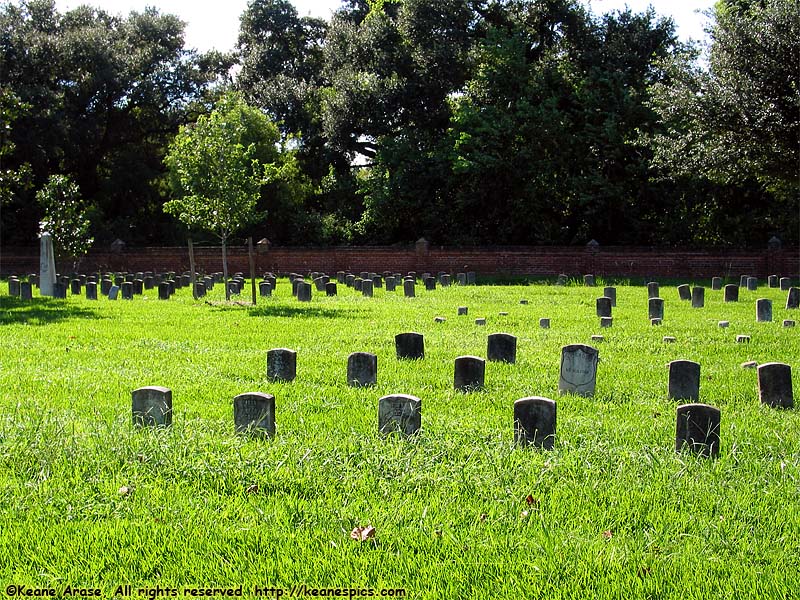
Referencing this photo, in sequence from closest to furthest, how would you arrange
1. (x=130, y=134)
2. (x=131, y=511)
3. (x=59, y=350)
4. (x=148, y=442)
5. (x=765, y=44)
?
(x=131, y=511) → (x=148, y=442) → (x=59, y=350) → (x=765, y=44) → (x=130, y=134)

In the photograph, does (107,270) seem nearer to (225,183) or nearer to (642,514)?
(225,183)

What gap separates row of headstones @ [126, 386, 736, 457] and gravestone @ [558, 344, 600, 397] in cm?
185

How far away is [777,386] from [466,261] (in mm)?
28475

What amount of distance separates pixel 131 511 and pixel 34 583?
82 centimetres

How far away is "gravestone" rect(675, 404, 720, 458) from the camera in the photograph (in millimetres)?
5621

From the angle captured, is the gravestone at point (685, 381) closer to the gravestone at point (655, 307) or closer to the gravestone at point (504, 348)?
the gravestone at point (504, 348)

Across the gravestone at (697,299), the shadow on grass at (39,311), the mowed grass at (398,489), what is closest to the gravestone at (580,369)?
the mowed grass at (398,489)

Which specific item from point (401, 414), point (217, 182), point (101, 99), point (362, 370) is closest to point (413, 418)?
point (401, 414)

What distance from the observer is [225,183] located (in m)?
20.3

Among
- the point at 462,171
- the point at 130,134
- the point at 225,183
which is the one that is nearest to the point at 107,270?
the point at 130,134

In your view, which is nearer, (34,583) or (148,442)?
(34,583)

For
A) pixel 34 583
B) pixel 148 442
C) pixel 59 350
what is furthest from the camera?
pixel 59 350

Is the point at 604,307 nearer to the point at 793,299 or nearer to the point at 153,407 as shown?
the point at 793,299

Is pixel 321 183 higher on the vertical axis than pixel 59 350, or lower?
higher
